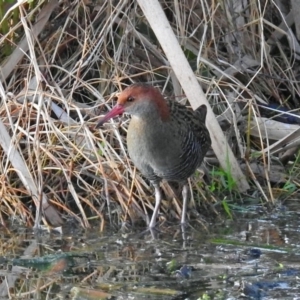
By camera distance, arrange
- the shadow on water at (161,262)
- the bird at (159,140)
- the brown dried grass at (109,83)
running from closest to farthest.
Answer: the shadow on water at (161,262), the bird at (159,140), the brown dried grass at (109,83)

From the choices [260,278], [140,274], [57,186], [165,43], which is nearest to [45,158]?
[57,186]

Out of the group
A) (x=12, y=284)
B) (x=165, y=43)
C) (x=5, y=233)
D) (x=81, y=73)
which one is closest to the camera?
(x=12, y=284)

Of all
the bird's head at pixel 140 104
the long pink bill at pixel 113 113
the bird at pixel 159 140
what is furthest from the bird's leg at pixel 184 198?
the long pink bill at pixel 113 113

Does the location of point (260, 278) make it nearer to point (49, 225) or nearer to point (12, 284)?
point (12, 284)

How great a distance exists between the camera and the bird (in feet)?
16.0

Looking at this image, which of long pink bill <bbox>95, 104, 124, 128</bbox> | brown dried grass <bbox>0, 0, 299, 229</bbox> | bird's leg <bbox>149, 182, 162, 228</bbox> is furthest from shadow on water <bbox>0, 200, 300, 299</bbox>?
long pink bill <bbox>95, 104, 124, 128</bbox>

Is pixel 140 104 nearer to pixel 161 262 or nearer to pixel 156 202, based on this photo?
pixel 156 202

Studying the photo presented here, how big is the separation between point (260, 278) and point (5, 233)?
1.54m

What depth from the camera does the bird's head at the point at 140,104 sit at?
15.7ft

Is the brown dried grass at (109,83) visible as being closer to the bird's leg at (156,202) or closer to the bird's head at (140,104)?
the bird's leg at (156,202)

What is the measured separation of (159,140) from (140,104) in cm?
25

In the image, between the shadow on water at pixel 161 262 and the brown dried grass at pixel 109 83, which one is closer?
the shadow on water at pixel 161 262

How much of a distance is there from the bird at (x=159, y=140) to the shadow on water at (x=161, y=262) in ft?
0.98

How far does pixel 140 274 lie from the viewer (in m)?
4.03
